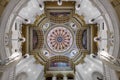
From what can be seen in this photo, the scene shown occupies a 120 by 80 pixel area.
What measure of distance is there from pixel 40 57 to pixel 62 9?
6555 millimetres

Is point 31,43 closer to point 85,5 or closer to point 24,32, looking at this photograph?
point 24,32

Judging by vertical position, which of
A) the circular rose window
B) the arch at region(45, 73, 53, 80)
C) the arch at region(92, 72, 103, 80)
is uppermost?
the circular rose window

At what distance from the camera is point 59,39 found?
1291 inches

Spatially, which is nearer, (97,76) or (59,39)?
(97,76)

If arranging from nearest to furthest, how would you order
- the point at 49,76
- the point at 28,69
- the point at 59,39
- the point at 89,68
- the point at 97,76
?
the point at 97,76, the point at 28,69, the point at 89,68, the point at 49,76, the point at 59,39

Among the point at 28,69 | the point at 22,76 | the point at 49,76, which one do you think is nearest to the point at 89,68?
the point at 28,69

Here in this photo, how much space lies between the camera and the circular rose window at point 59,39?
105 feet

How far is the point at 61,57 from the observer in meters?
30.6

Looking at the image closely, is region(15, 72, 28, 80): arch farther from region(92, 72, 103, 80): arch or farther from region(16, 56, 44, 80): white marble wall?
region(92, 72, 103, 80): arch

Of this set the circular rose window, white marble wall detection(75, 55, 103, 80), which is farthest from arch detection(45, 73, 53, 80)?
the circular rose window

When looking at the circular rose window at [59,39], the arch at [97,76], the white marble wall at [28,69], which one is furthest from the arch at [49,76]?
the arch at [97,76]

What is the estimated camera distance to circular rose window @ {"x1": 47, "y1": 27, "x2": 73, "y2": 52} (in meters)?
32.0

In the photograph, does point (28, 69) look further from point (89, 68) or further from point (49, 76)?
point (89, 68)

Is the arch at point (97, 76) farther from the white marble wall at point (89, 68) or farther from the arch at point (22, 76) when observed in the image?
the arch at point (22, 76)
